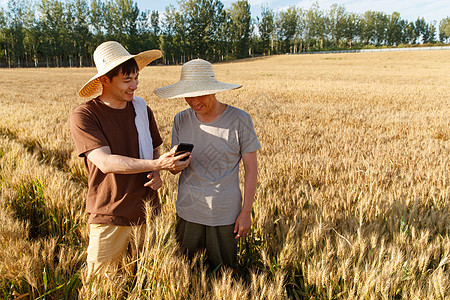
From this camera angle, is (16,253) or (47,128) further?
(47,128)

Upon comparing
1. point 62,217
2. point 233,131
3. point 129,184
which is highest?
point 233,131

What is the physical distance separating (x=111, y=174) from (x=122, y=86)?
0.55 metres

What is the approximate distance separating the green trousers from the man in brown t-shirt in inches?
13.2

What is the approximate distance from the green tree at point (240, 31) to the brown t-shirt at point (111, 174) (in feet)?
259

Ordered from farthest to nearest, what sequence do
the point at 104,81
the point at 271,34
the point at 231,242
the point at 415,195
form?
the point at 271,34 → the point at 415,195 → the point at 231,242 → the point at 104,81

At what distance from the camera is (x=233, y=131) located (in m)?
1.95

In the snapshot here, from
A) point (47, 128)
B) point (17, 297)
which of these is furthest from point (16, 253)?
point (47, 128)

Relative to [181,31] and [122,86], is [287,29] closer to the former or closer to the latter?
[181,31]

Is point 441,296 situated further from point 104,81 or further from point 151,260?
point 104,81

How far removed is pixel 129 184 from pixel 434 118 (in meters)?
7.67

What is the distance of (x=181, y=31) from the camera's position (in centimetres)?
7206

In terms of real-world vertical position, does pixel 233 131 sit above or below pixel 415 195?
above

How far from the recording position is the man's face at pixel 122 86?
6.18ft

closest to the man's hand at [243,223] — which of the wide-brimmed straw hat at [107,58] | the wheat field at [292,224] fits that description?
the wheat field at [292,224]
